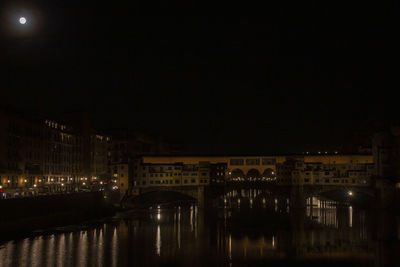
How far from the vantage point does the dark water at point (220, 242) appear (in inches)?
Result: 1271

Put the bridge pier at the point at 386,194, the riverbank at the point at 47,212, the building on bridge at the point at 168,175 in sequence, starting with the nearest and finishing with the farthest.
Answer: the riverbank at the point at 47,212, the bridge pier at the point at 386,194, the building on bridge at the point at 168,175

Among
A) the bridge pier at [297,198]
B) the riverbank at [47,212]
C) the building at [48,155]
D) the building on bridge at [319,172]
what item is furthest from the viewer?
the bridge pier at [297,198]

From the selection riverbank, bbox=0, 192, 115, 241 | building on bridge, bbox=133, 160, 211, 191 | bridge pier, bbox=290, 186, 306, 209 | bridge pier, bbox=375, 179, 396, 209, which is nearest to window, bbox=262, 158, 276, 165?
bridge pier, bbox=290, 186, 306, 209

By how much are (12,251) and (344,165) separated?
1838 inches

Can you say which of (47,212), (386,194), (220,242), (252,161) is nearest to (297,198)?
(252,161)

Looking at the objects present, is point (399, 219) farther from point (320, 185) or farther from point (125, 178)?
point (125, 178)

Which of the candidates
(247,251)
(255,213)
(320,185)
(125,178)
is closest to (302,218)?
(255,213)

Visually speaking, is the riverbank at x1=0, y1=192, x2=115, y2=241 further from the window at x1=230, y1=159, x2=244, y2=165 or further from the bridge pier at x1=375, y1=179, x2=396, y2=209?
the bridge pier at x1=375, y1=179, x2=396, y2=209

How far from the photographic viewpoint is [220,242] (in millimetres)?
39469

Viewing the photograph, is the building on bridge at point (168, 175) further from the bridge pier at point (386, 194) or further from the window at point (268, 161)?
the bridge pier at point (386, 194)

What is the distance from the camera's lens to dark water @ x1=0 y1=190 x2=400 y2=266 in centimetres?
3228

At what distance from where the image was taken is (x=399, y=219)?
50.2m

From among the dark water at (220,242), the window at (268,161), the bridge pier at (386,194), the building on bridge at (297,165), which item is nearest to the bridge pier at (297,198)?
the building on bridge at (297,165)

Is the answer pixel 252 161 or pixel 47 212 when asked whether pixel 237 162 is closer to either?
pixel 252 161
